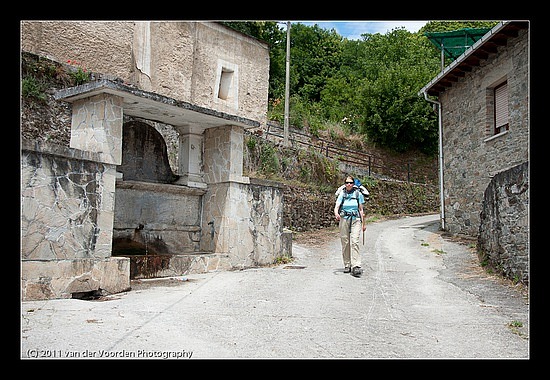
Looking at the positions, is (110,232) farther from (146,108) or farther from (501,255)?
(501,255)

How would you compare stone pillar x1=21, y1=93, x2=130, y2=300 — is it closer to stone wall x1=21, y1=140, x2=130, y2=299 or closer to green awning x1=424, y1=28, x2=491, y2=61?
stone wall x1=21, y1=140, x2=130, y2=299

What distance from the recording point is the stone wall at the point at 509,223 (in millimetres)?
7629

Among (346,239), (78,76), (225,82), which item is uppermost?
(225,82)

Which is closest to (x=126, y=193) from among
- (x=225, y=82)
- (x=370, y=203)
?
(x=370, y=203)

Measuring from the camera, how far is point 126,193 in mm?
8727

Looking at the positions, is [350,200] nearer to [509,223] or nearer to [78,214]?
[509,223]

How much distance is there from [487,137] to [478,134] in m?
0.45

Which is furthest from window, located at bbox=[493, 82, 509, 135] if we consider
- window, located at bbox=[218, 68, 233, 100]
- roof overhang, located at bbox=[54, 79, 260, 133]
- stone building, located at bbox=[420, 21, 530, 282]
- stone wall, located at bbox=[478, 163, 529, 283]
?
window, located at bbox=[218, 68, 233, 100]

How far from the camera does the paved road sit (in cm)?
439

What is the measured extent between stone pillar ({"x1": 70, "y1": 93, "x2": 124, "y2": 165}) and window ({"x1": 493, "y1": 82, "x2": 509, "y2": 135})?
9580 mm

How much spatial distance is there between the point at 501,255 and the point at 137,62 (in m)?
13.5

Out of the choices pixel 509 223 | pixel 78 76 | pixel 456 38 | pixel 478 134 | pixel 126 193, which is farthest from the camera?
pixel 456 38

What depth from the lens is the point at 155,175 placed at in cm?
974
